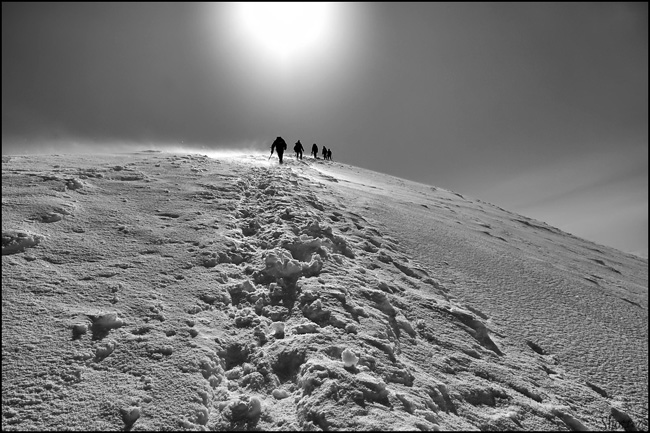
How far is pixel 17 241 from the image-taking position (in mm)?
6191

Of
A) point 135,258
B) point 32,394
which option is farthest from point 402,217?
point 32,394

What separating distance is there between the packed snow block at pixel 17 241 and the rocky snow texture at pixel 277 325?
0.03 m

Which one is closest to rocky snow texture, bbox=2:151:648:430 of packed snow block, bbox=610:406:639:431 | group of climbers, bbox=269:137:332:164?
packed snow block, bbox=610:406:639:431

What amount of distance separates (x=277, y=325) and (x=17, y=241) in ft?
15.9

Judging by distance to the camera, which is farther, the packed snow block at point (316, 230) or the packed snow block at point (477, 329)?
the packed snow block at point (316, 230)

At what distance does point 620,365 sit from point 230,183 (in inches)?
451

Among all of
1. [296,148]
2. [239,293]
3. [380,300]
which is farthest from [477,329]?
[296,148]

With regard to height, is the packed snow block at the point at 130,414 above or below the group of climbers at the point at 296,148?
below

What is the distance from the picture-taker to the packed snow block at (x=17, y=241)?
6.02 m

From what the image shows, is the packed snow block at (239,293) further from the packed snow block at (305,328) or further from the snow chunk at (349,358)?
the snow chunk at (349,358)

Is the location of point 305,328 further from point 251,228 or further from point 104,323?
point 251,228

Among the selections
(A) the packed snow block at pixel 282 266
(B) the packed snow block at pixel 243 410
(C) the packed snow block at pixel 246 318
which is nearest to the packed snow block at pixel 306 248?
(A) the packed snow block at pixel 282 266

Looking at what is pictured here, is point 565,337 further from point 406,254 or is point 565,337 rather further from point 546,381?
point 406,254

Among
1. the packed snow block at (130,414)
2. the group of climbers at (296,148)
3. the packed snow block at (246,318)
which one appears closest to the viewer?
the packed snow block at (130,414)
